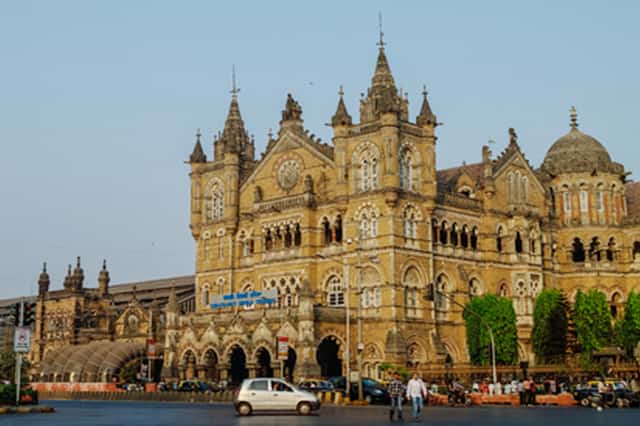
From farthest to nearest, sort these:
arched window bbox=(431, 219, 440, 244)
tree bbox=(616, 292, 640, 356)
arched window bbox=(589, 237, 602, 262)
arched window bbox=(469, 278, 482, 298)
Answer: arched window bbox=(589, 237, 602, 262)
arched window bbox=(469, 278, 482, 298)
arched window bbox=(431, 219, 440, 244)
tree bbox=(616, 292, 640, 356)

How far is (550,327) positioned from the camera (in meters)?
73.7

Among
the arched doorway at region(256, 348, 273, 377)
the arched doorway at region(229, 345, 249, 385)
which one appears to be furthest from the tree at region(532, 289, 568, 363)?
the arched doorway at region(229, 345, 249, 385)

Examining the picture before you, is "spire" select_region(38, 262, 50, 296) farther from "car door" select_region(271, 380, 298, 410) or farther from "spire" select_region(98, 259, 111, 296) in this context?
"car door" select_region(271, 380, 298, 410)

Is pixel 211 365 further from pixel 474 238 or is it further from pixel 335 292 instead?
pixel 474 238

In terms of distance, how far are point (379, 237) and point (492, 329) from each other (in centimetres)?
1171

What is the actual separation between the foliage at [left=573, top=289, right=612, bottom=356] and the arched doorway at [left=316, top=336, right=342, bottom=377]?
1937 cm

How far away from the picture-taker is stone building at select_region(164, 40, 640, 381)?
71.5 m

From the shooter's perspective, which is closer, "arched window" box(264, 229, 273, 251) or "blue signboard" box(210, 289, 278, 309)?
"blue signboard" box(210, 289, 278, 309)

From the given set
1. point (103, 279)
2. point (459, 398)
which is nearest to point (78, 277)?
point (103, 279)

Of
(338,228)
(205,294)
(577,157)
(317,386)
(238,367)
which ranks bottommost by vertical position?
(317,386)

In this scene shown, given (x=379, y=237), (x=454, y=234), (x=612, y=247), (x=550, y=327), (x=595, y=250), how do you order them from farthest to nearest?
(x=595, y=250), (x=612, y=247), (x=454, y=234), (x=550, y=327), (x=379, y=237)

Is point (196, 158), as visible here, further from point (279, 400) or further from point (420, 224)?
point (279, 400)

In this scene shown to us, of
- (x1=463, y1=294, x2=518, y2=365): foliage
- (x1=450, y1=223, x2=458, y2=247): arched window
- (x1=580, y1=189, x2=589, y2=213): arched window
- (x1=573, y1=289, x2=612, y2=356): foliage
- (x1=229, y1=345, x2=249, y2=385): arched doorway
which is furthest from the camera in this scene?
(x1=580, y1=189, x2=589, y2=213): arched window

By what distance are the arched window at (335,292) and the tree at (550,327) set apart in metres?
15.7
